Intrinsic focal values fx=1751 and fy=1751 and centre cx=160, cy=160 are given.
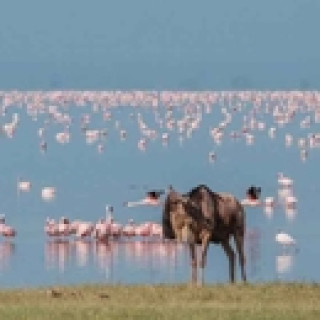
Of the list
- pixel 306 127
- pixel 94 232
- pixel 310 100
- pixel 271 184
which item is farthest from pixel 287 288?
pixel 310 100

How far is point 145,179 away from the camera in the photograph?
1812 inches

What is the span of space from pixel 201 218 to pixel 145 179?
1095 inches

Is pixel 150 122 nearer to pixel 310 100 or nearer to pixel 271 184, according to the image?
pixel 310 100

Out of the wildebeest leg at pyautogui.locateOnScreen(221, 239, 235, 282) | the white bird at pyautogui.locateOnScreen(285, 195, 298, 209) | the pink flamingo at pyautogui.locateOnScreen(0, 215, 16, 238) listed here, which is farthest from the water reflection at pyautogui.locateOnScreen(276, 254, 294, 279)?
the white bird at pyautogui.locateOnScreen(285, 195, 298, 209)

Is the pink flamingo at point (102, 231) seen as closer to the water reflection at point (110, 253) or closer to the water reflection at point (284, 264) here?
the water reflection at point (110, 253)

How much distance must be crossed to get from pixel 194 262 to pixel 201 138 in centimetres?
5082

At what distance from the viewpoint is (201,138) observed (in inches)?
2717

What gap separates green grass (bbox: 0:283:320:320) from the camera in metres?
14.5

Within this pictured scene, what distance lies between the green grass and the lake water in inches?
184

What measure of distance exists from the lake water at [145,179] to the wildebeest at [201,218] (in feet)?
8.99

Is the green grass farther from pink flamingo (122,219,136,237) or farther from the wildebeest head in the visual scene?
pink flamingo (122,219,136,237)

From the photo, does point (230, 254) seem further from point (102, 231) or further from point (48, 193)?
point (48, 193)

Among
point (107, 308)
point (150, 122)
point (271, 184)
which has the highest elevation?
point (150, 122)

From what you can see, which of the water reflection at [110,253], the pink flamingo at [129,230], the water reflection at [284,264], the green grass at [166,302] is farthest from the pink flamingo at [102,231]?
the green grass at [166,302]
